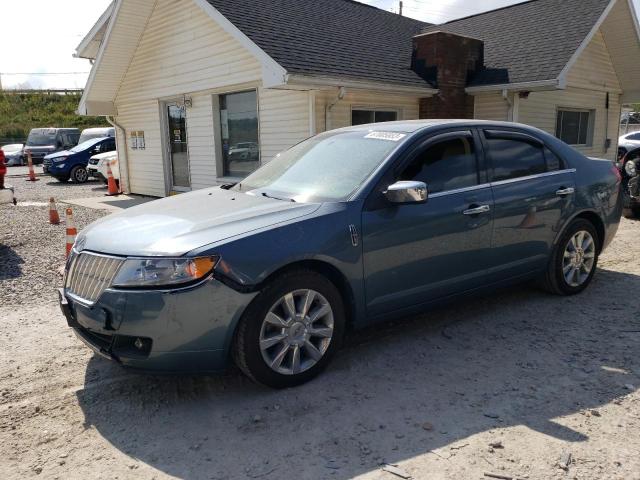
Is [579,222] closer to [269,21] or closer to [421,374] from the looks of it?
[421,374]

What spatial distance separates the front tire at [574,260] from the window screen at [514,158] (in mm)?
720

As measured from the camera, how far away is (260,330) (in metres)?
3.22

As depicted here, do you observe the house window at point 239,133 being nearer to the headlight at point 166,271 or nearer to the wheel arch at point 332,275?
the wheel arch at point 332,275

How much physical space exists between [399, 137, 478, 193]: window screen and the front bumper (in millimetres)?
1651

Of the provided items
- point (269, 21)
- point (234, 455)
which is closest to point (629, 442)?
point (234, 455)

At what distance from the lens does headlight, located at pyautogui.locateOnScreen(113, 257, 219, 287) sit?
3.01 m

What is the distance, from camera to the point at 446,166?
414 cm

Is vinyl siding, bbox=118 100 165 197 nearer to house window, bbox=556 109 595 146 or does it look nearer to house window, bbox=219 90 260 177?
house window, bbox=219 90 260 177

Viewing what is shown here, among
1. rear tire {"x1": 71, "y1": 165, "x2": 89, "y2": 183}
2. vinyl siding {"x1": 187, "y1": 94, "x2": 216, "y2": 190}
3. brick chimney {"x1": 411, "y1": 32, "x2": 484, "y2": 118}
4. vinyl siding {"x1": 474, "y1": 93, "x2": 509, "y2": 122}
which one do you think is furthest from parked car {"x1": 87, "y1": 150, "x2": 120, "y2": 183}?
vinyl siding {"x1": 474, "y1": 93, "x2": 509, "y2": 122}

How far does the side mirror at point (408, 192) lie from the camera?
3.53m

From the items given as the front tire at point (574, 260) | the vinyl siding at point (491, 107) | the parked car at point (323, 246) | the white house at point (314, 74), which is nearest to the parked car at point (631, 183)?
the white house at point (314, 74)

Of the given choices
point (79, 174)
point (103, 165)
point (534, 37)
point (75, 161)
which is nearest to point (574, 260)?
point (534, 37)

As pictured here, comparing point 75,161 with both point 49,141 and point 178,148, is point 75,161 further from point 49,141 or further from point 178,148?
point 49,141

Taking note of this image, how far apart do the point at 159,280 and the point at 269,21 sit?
863 cm
